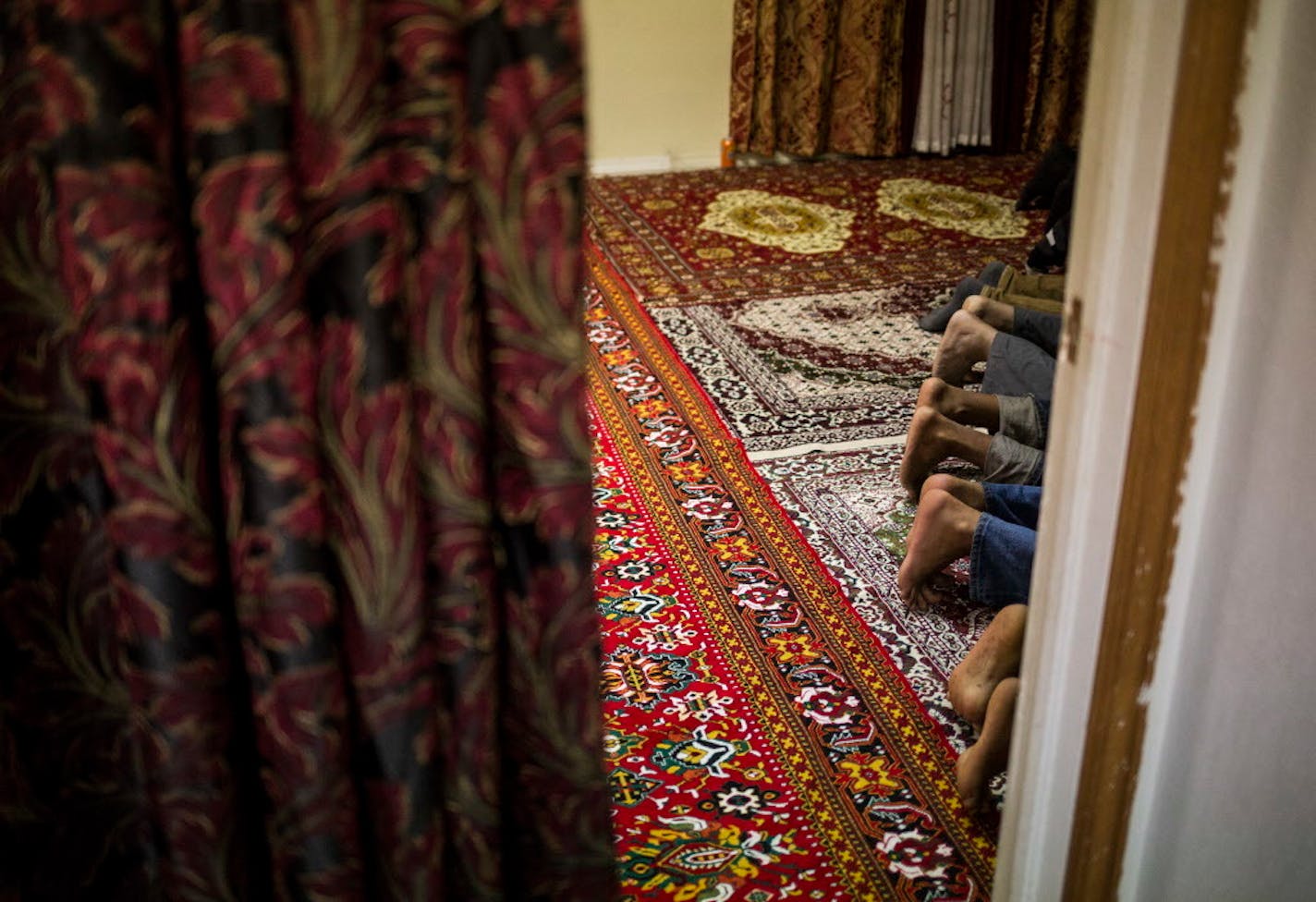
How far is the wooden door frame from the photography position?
35.5 inches

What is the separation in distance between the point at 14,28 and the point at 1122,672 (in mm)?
1037

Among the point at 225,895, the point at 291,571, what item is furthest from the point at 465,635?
the point at 225,895

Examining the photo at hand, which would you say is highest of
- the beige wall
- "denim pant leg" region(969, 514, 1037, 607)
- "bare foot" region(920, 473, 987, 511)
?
the beige wall

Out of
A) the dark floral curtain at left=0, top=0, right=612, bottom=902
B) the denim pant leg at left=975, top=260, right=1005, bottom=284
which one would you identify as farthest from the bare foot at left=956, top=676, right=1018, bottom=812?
the denim pant leg at left=975, top=260, right=1005, bottom=284

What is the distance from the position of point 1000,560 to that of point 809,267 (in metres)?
2.20

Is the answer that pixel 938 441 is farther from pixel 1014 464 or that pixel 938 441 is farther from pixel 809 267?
pixel 809 267

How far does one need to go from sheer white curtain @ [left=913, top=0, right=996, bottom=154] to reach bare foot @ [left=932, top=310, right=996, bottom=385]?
9.82 ft

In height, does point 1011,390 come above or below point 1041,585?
below

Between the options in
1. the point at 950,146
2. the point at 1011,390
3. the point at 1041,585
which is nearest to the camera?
the point at 1041,585

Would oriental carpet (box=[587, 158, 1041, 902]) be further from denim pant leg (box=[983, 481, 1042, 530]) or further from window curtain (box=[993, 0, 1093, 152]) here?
window curtain (box=[993, 0, 1093, 152])

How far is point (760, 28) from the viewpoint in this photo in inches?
204

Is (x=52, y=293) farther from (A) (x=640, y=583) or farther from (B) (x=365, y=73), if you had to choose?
(A) (x=640, y=583)

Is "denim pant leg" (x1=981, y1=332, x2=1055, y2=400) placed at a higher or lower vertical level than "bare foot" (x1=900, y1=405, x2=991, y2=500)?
higher

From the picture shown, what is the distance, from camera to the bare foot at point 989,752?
65.5 inches
